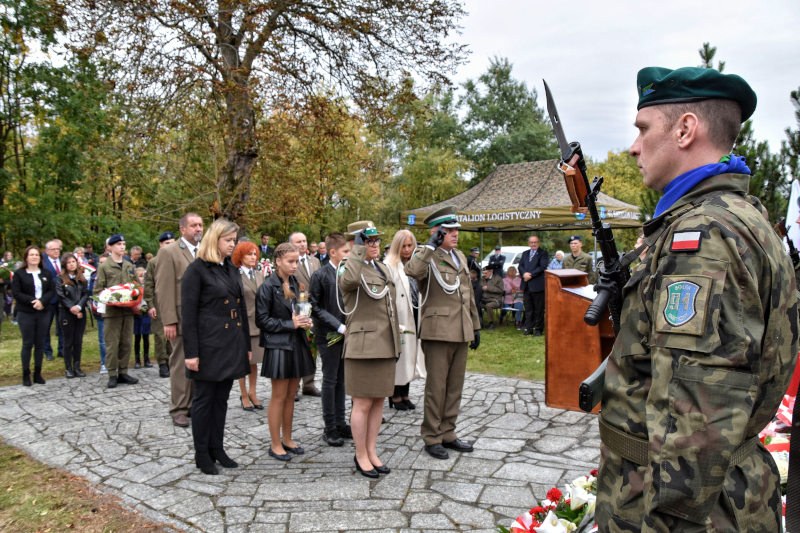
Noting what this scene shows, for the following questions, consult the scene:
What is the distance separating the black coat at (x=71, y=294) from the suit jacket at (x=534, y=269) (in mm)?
8838

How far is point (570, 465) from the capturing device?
4.46 m

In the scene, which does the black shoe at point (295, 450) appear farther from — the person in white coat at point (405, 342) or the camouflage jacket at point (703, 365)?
the camouflage jacket at point (703, 365)

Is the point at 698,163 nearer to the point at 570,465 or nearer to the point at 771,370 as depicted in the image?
the point at 771,370

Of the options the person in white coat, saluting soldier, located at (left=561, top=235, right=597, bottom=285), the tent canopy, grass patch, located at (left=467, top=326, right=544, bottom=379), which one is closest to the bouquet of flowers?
the person in white coat

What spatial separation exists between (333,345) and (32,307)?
5.52m

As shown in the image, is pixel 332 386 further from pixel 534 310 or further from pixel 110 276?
pixel 534 310

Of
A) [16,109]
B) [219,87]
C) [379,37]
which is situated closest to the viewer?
[219,87]

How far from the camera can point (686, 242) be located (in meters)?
1.33

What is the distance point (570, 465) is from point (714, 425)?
140 inches

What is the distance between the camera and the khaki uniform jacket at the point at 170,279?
579cm

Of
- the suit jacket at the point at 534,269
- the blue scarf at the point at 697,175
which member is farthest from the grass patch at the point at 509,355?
Result: the blue scarf at the point at 697,175

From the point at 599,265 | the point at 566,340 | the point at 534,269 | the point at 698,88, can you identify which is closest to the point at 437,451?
the point at 566,340

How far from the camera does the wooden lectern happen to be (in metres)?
4.05

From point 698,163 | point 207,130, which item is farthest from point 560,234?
point 698,163
